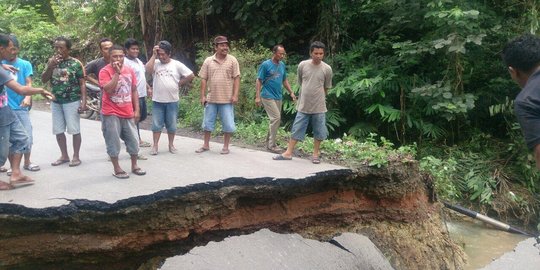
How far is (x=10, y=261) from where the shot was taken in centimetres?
457

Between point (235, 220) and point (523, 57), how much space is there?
12.3 ft

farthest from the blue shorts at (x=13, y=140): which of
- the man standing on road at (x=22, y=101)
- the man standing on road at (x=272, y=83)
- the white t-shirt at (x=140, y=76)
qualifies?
the man standing on road at (x=272, y=83)

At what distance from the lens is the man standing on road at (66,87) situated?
19.0ft

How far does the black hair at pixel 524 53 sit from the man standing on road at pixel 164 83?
191 inches

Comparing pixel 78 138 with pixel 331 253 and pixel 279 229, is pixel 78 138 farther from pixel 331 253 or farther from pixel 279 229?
pixel 331 253

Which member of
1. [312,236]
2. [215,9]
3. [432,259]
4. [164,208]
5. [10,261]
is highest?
[215,9]

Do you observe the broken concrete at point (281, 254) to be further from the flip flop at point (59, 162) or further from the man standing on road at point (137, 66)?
the man standing on road at point (137, 66)

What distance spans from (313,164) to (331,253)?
1178 millimetres

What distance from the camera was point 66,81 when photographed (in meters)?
5.86

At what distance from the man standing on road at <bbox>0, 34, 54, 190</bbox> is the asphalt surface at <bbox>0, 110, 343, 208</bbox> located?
18 cm

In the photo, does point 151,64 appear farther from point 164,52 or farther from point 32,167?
point 32,167

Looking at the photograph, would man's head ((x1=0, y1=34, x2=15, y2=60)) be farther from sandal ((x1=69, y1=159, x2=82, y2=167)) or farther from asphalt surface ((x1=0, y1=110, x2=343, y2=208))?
sandal ((x1=69, y1=159, x2=82, y2=167))

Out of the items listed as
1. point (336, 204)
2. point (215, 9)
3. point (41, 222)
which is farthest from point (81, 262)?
point (215, 9)

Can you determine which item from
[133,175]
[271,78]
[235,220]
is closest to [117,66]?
[133,175]
